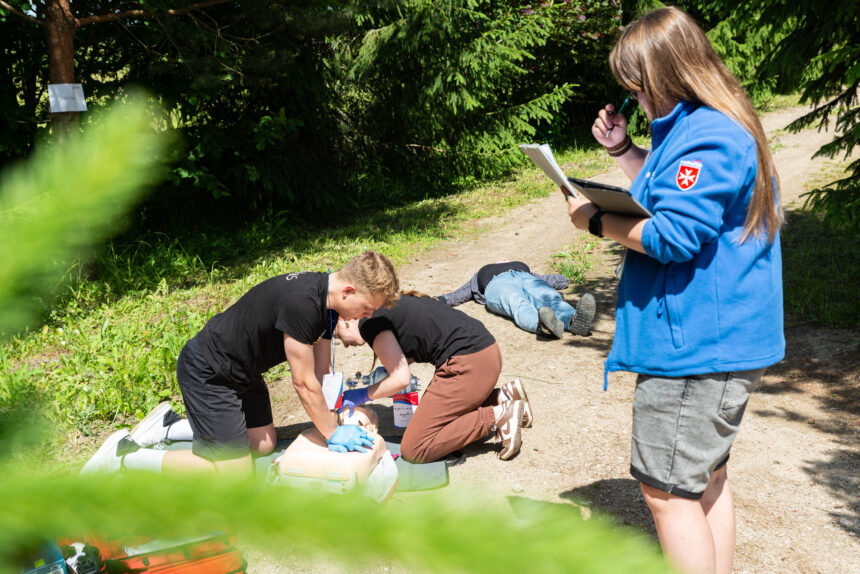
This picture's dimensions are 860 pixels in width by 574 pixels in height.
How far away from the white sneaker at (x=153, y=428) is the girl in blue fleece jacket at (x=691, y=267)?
9.08ft

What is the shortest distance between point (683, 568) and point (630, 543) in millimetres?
42

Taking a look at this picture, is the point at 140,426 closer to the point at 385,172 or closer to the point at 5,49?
the point at 5,49

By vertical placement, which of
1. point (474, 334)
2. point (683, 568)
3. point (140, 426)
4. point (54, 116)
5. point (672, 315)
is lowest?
point (140, 426)

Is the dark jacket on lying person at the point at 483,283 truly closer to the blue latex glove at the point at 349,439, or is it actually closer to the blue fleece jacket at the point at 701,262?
the blue latex glove at the point at 349,439

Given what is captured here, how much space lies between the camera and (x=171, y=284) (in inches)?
254

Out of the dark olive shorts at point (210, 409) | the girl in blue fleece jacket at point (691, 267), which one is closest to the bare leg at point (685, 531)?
the girl in blue fleece jacket at point (691, 267)

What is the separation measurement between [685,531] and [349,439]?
1759 mm

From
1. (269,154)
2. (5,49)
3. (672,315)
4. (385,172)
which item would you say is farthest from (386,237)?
(672,315)

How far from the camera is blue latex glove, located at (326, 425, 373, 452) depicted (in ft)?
10.2

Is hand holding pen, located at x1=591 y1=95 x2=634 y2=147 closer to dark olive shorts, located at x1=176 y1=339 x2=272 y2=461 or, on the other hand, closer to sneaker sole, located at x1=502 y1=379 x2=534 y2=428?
sneaker sole, located at x1=502 y1=379 x2=534 y2=428

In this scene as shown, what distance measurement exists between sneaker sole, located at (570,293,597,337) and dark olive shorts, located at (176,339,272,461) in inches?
115

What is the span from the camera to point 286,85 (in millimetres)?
8469

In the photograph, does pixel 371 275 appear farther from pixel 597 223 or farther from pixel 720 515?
pixel 720 515

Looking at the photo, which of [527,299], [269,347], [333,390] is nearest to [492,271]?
[527,299]
